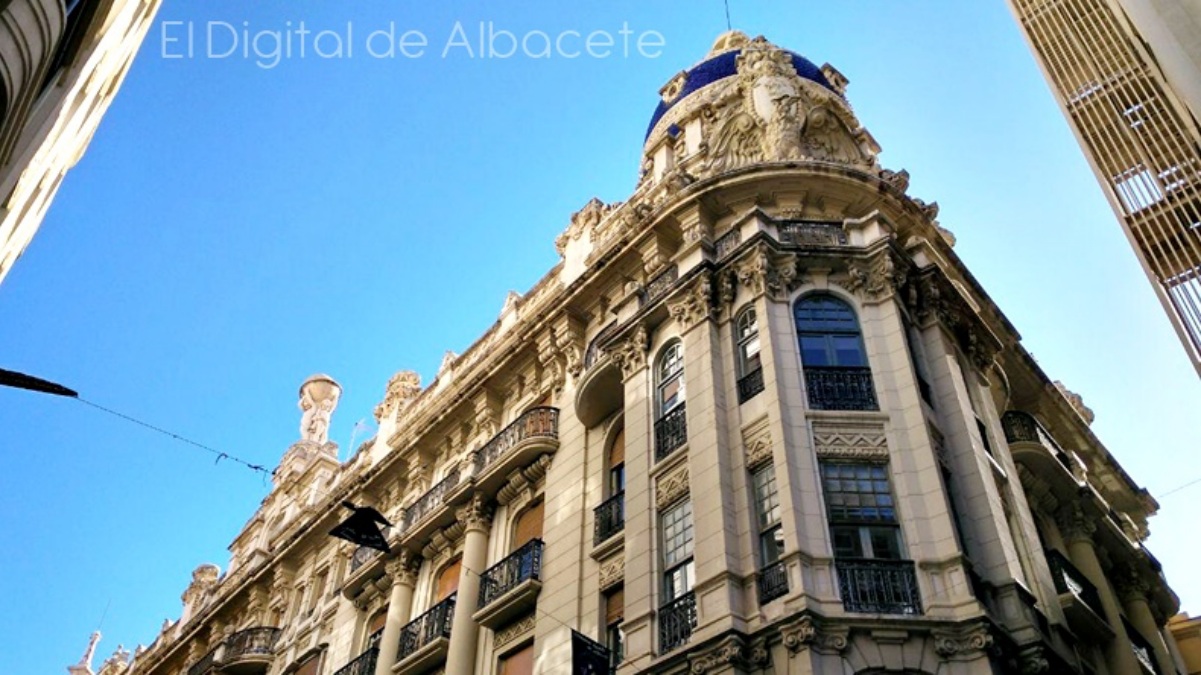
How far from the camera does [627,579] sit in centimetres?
1888

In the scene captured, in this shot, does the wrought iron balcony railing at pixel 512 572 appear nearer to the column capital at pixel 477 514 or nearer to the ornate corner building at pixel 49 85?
the column capital at pixel 477 514

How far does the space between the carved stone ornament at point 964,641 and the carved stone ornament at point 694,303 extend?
8.76 meters

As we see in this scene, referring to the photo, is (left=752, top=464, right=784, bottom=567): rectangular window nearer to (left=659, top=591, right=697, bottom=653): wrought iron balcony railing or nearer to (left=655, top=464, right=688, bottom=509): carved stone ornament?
(left=659, top=591, right=697, bottom=653): wrought iron balcony railing

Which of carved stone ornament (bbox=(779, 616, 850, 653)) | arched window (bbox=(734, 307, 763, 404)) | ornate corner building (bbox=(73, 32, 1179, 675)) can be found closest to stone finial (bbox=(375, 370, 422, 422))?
ornate corner building (bbox=(73, 32, 1179, 675))

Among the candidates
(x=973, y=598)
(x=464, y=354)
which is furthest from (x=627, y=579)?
(x=464, y=354)

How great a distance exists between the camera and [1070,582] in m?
20.9

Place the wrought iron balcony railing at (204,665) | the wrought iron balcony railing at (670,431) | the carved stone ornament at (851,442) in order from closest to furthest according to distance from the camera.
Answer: the carved stone ornament at (851,442) → the wrought iron balcony railing at (670,431) → the wrought iron balcony railing at (204,665)

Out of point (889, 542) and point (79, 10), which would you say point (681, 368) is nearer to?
point (889, 542)

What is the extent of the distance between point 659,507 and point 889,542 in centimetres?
472

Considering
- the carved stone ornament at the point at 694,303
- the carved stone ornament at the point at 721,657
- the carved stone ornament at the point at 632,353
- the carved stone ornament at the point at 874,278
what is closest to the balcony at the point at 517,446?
the carved stone ornament at the point at 632,353

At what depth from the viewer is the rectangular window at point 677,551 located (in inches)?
717

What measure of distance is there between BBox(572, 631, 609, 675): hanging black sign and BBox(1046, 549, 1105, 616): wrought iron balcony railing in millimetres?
9207

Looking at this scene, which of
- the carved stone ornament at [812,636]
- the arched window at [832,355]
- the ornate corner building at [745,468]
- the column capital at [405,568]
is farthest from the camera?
the column capital at [405,568]

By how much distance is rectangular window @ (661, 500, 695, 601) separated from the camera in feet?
59.7
